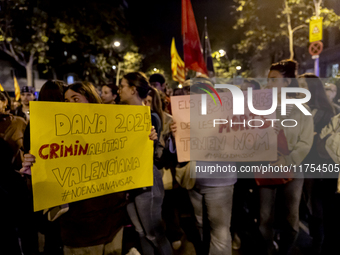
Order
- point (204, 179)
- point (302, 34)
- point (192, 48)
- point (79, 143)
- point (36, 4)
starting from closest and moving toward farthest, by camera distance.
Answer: point (79, 143)
point (204, 179)
point (192, 48)
point (36, 4)
point (302, 34)

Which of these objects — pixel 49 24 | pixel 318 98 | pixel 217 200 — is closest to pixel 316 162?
pixel 318 98

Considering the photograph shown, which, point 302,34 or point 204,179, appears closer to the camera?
point 204,179

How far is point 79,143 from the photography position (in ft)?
5.96

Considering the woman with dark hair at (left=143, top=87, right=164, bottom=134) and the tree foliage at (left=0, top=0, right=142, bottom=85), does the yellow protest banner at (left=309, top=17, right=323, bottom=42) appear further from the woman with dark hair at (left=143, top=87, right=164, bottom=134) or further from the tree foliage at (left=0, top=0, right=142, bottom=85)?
the woman with dark hair at (left=143, top=87, right=164, bottom=134)

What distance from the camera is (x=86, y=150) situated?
186 centimetres

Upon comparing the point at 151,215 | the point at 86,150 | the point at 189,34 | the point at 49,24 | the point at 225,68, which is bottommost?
the point at 151,215

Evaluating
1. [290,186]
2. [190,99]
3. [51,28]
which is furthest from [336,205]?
[51,28]

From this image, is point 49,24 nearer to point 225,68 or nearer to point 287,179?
point 287,179

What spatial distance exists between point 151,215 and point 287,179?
1.39 meters

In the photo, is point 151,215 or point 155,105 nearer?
point 151,215

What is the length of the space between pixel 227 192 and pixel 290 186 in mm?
711

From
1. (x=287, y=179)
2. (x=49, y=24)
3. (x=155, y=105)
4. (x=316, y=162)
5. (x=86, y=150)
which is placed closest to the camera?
(x=86, y=150)

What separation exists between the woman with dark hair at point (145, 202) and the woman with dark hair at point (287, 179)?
3.43 ft

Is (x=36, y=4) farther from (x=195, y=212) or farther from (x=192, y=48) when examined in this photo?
(x=195, y=212)
